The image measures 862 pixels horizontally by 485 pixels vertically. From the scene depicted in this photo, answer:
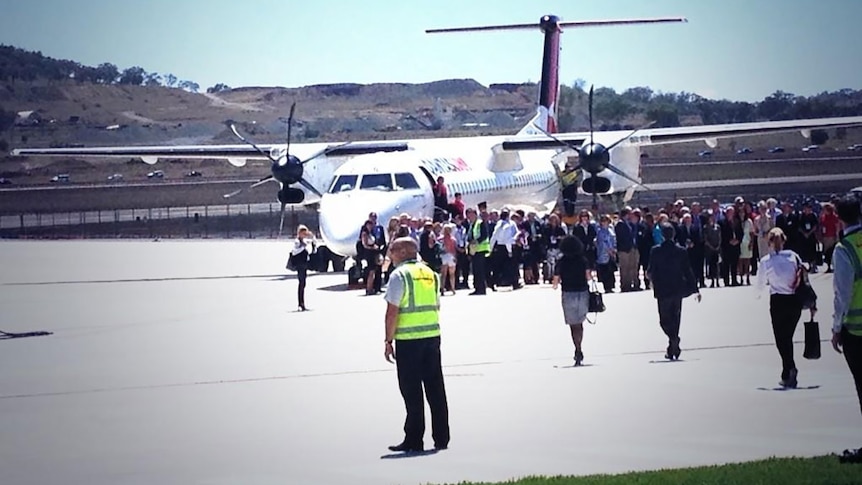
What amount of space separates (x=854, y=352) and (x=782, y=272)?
11.3 ft

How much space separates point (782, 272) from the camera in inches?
526

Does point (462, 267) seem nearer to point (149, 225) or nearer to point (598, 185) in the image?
point (598, 185)

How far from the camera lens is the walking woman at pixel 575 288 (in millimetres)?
15312

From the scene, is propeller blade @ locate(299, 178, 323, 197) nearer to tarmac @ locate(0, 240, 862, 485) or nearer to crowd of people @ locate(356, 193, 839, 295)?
crowd of people @ locate(356, 193, 839, 295)

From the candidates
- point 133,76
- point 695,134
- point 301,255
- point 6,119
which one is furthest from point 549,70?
point 133,76

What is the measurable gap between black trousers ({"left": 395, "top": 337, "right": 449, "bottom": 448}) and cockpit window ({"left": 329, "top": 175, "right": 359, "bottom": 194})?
17.2 m

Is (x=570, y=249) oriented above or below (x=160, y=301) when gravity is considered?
above

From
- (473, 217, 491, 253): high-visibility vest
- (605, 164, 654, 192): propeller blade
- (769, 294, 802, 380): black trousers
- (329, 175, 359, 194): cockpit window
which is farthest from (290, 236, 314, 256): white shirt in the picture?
(605, 164, 654, 192): propeller blade

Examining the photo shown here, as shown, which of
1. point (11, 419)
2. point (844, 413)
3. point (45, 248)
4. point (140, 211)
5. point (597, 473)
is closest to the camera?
point (597, 473)

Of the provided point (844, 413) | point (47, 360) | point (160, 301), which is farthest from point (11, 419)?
point (160, 301)

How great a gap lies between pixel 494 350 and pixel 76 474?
755 cm

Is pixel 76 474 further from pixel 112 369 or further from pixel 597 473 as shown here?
pixel 112 369

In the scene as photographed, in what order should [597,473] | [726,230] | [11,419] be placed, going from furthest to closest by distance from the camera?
1. [726,230]
2. [11,419]
3. [597,473]

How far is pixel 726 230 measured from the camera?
1001 inches
